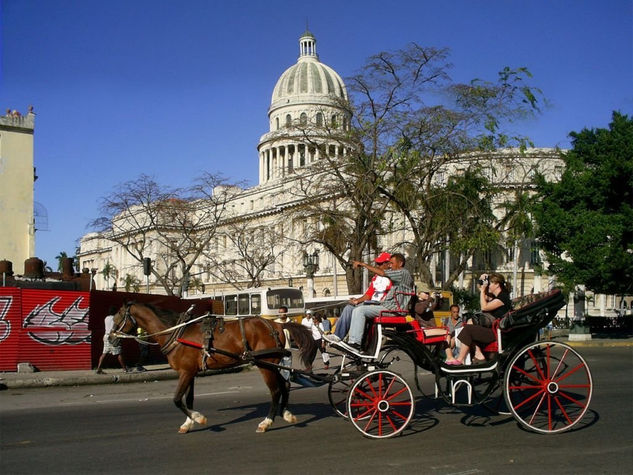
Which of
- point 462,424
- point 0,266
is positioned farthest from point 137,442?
point 0,266

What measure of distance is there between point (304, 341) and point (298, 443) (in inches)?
69.3

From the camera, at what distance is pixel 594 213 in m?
36.3

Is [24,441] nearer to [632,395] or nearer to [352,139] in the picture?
[632,395]

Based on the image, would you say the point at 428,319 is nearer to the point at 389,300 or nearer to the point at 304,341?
the point at 389,300

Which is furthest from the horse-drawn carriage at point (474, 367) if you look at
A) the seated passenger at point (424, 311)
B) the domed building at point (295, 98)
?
the domed building at point (295, 98)

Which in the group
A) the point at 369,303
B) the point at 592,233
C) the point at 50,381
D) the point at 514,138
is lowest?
the point at 50,381

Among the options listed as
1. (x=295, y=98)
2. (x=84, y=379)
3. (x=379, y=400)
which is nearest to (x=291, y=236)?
(x=84, y=379)

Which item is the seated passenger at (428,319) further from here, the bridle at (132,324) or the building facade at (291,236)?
the building facade at (291,236)

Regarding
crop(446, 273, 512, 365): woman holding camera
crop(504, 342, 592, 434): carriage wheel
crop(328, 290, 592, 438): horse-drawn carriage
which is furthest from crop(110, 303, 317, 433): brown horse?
crop(504, 342, 592, 434): carriage wheel

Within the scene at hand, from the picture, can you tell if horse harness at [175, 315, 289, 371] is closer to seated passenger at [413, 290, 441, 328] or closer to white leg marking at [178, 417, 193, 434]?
white leg marking at [178, 417, 193, 434]

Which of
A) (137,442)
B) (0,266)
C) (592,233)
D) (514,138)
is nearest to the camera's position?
(137,442)

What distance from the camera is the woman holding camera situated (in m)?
9.42

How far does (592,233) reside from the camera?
117ft

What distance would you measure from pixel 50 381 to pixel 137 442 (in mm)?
9227
